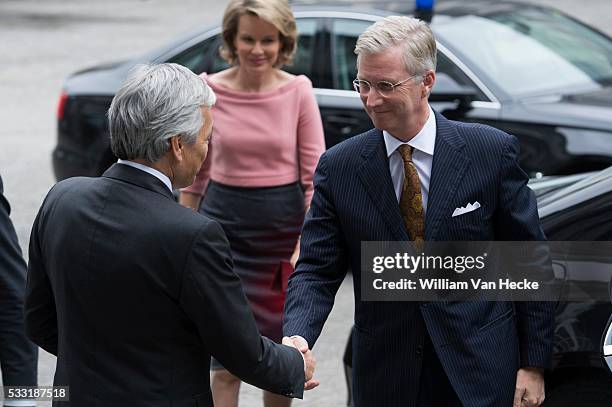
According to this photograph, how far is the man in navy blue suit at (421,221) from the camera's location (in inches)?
131

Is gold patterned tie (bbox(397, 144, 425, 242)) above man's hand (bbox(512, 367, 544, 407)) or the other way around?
above

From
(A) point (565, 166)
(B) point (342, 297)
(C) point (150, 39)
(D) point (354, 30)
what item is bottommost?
(C) point (150, 39)

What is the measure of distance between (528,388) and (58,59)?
14.2 meters

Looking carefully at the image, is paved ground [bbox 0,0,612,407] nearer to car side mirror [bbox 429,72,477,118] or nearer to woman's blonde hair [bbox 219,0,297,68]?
car side mirror [bbox 429,72,477,118]

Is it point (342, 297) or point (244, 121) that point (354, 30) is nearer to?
Answer: point (342, 297)

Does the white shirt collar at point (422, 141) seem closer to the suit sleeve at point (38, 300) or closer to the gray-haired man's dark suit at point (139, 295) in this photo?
the gray-haired man's dark suit at point (139, 295)

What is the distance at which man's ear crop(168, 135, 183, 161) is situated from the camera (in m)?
2.98

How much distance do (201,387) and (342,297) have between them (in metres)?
4.09

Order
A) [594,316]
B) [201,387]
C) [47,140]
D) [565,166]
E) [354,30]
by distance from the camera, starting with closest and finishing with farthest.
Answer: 1. [201,387]
2. [594,316]
3. [565,166]
4. [354,30]
5. [47,140]

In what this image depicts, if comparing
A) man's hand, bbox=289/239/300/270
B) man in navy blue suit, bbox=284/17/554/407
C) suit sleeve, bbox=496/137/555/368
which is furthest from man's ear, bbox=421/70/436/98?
man's hand, bbox=289/239/300/270

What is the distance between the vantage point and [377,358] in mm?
3486

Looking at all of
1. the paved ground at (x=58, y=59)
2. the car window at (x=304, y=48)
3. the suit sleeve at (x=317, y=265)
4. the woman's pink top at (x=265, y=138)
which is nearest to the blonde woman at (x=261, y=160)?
the woman's pink top at (x=265, y=138)

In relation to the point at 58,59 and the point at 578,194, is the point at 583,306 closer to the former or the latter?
the point at 578,194

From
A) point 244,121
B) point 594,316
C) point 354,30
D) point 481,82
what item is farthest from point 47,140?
point 594,316
